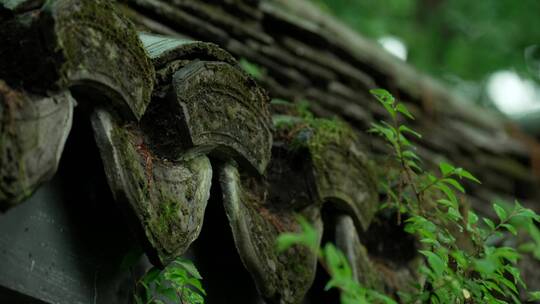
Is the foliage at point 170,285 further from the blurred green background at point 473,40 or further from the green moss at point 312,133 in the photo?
the blurred green background at point 473,40

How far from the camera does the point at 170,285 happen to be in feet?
6.77

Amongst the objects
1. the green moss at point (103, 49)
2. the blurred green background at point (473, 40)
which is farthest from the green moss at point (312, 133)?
the blurred green background at point (473, 40)

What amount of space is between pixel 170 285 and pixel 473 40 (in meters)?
8.89

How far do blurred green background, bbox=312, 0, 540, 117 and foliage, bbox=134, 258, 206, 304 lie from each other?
7.78 metres

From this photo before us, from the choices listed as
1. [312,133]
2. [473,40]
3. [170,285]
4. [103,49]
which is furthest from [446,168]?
[473,40]

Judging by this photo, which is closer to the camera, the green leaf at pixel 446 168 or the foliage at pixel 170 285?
the foliage at pixel 170 285

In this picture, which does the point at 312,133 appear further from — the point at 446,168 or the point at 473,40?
the point at 473,40

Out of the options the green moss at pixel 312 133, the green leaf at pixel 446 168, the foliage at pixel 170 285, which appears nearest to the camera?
the foliage at pixel 170 285

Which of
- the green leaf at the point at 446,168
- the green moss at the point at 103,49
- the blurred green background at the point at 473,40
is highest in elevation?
the green moss at the point at 103,49

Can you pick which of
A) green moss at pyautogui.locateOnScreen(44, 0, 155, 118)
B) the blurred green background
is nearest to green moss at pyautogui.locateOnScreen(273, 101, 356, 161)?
green moss at pyautogui.locateOnScreen(44, 0, 155, 118)

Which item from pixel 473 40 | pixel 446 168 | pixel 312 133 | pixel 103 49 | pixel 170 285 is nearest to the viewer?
pixel 103 49

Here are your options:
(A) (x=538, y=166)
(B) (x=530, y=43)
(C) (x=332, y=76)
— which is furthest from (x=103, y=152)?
(B) (x=530, y=43)

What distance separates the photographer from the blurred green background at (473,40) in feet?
32.2

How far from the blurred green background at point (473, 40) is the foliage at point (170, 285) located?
7.78 metres
